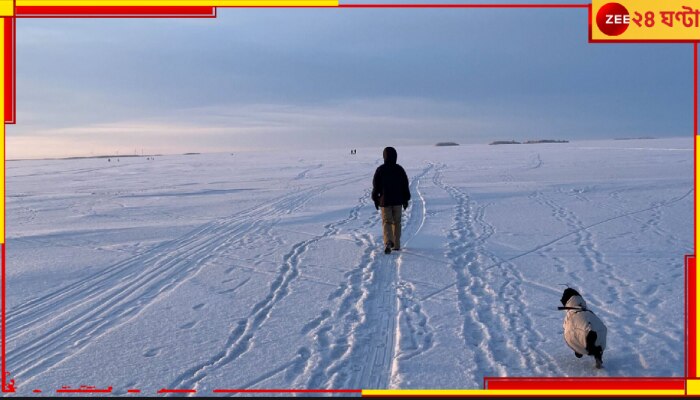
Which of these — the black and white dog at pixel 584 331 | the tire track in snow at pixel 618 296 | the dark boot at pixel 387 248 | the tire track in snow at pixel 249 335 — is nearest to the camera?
the black and white dog at pixel 584 331

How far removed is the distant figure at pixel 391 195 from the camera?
892 centimetres

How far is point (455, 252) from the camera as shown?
8664 mm

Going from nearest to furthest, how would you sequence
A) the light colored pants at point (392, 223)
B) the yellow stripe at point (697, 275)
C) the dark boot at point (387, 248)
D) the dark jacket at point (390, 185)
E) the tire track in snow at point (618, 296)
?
the yellow stripe at point (697, 275) < the tire track in snow at point (618, 296) < the dark boot at point (387, 248) < the light colored pants at point (392, 223) < the dark jacket at point (390, 185)

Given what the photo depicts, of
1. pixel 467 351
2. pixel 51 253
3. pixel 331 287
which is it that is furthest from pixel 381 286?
pixel 51 253

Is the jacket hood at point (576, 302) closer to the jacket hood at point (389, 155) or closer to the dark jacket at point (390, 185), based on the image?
the dark jacket at point (390, 185)

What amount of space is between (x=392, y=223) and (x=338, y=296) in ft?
9.54

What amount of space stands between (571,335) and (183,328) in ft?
12.3

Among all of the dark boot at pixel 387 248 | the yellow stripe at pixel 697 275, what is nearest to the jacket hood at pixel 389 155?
the dark boot at pixel 387 248

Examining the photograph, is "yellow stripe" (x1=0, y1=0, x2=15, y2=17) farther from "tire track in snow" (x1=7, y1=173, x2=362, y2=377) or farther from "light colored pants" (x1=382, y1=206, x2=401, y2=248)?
"light colored pants" (x1=382, y1=206, x2=401, y2=248)

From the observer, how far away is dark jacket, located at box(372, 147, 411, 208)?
9031mm

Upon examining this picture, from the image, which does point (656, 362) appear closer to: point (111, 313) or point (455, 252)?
point (455, 252)

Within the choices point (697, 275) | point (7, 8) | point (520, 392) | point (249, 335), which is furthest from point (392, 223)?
point (7, 8)

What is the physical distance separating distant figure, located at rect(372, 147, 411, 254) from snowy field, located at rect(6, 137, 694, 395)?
42 cm

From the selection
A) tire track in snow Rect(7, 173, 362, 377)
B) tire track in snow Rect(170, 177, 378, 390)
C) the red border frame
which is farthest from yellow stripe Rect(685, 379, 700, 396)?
tire track in snow Rect(7, 173, 362, 377)
